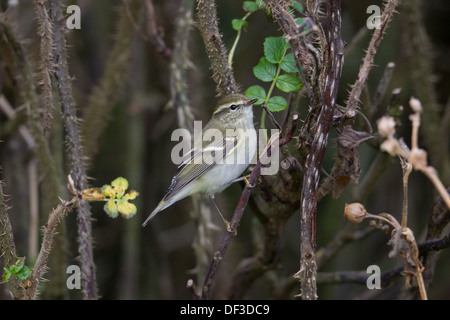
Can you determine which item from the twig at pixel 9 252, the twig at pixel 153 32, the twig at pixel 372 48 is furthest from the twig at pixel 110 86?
the twig at pixel 372 48

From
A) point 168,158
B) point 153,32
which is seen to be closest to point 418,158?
point 153,32

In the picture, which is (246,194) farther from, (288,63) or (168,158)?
(168,158)

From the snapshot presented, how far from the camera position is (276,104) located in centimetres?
244

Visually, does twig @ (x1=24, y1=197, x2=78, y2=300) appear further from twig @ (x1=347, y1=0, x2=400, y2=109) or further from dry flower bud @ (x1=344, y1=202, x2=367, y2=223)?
twig @ (x1=347, y1=0, x2=400, y2=109)

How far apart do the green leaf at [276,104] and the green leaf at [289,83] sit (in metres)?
0.07

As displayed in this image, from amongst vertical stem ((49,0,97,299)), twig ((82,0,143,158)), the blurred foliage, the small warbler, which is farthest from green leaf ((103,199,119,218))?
the blurred foliage

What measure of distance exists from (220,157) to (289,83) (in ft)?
3.08

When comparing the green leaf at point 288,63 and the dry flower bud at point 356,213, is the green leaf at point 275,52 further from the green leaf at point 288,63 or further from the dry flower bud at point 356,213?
the dry flower bud at point 356,213

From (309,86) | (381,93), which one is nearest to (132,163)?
(381,93)

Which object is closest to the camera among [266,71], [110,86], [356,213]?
[356,213]

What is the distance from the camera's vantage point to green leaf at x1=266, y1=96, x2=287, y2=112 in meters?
2.42

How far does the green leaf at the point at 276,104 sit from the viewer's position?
2.42m

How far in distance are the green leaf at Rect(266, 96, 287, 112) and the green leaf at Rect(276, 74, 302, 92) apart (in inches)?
2.8
